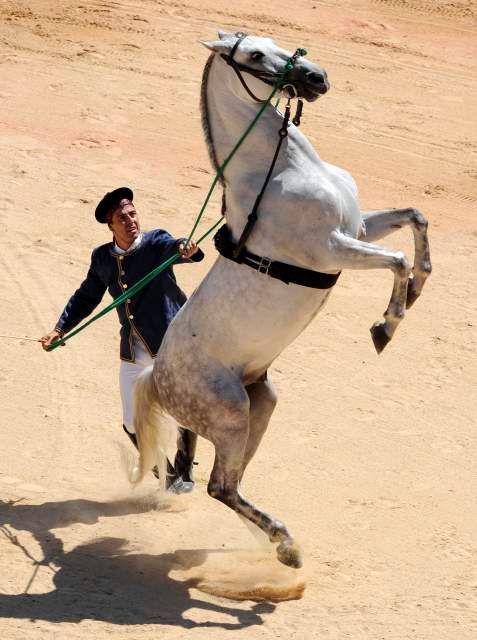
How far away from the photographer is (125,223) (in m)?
7.55

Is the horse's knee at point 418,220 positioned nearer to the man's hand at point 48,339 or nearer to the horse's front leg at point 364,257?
the horse's front leg at point 364,257

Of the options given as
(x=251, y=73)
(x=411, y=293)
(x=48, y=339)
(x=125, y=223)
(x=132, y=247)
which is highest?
(x=251, y=73)

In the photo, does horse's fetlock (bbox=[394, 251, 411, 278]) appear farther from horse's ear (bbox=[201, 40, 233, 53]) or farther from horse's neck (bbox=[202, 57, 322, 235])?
horse's ear (bbox=[201, 40, 233, 53])

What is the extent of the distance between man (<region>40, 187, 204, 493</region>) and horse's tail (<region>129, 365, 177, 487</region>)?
38cm

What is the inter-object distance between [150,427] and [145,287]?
0.88 meters

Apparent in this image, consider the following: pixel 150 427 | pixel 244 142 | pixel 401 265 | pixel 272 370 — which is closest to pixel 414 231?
pixel 401 265

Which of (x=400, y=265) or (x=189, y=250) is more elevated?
(x=400, y=265)

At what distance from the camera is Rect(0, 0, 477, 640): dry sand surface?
686 centimetres

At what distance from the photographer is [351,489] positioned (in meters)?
8.03

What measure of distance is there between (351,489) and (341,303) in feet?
9.29

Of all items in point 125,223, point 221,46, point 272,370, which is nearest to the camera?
point 221,46

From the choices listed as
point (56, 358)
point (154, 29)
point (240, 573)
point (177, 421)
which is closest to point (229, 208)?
point (177, 421)

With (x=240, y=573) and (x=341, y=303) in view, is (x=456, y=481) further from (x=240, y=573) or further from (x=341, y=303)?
(x=341, y=303)

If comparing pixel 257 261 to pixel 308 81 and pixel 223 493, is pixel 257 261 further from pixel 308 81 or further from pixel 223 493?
pixel 223 493
